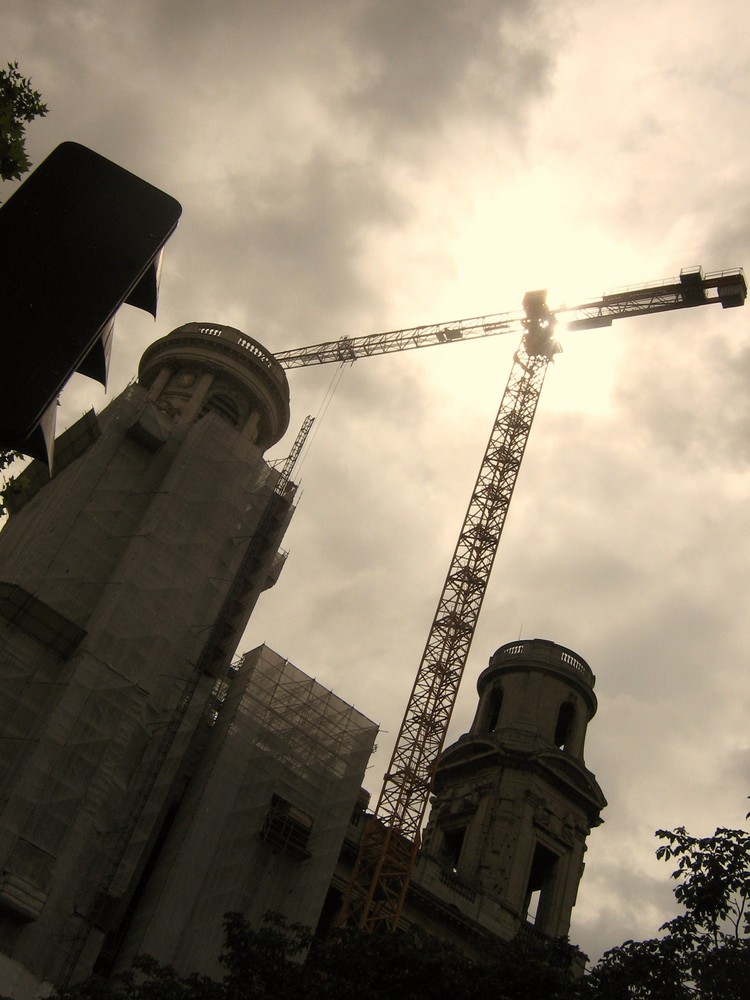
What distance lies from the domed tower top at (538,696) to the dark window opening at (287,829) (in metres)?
13.9

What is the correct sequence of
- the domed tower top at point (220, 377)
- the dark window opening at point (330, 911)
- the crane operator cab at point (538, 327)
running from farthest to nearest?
the crane operator cab at point (538, 327), the domed tower top at point (220, 377), the dark window opening at point (330, 911)

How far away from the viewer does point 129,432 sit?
149 feet

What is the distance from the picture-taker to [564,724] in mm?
52438

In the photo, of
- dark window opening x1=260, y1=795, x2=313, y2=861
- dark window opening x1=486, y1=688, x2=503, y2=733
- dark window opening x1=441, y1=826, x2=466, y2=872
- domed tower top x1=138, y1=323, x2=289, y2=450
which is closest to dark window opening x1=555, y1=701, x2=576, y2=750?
dark window opening x1=486, y1=688, x2=503, y2=733

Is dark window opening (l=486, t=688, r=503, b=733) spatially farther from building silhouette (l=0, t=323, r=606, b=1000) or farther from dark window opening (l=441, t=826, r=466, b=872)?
dark window opening (l=441, t=826, r=466, b=872)

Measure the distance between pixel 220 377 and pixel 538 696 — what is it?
22.2m

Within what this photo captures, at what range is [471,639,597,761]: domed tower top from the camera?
164 feet

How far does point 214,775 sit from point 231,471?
1421cm

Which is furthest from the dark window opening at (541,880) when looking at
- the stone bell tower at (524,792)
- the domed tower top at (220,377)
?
the domed tower top at (220,377)

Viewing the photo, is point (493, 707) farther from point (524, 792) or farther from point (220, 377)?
point (220, 377)

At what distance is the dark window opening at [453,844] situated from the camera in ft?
161

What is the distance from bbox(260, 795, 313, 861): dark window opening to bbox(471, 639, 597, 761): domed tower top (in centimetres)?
1387

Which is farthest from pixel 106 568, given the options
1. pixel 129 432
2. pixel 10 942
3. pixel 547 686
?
pixel 547 686

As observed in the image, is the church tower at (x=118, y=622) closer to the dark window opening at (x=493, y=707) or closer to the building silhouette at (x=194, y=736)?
the building silhouette at (x=194, y=736)
